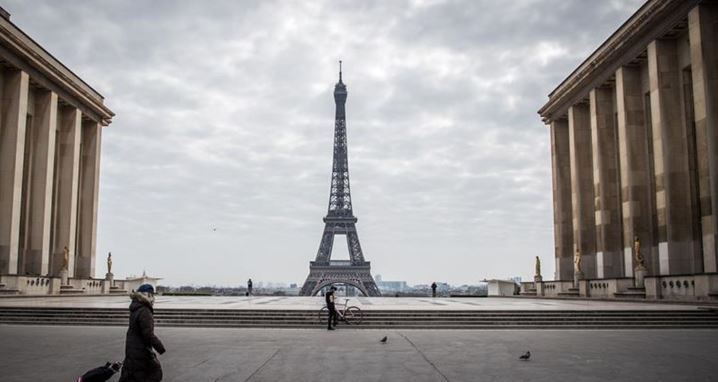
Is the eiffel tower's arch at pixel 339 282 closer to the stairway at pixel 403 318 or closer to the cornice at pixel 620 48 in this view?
the cornice at pixel 620 48

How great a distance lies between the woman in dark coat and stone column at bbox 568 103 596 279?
50.7 m

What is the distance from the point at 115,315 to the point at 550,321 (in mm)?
16882

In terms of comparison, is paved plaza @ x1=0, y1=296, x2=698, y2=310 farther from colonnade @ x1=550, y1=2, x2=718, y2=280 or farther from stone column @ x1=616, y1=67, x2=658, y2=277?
stone column @ x1=616, y1=67, x2=658, y2=277

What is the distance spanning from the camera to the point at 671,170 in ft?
132

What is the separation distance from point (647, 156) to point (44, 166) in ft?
146

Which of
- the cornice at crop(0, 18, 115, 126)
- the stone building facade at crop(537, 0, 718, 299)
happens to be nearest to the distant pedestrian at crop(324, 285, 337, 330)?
the stone building facade at crop(537, 0, 718, 299)

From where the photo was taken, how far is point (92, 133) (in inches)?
2450

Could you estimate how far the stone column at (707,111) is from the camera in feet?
118

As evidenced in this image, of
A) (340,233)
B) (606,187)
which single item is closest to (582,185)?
(606,187)

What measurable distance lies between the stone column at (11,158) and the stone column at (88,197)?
13.3 m

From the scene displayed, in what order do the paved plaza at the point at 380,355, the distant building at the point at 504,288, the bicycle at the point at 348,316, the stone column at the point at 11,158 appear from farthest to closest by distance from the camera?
the distant building at the point at 504,288 < the stone column at the point at 11,158 < the bicycle at the point at 348,316 < the paved plaza at the point at 380,355

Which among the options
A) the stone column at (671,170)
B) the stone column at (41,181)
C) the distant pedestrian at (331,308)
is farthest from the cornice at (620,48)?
the stone column at (41,181)

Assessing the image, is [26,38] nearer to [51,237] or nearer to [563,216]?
[51,237]

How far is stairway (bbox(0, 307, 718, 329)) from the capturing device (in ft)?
81.9
